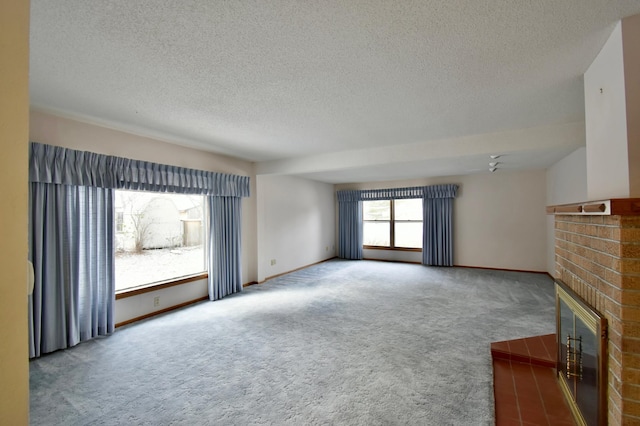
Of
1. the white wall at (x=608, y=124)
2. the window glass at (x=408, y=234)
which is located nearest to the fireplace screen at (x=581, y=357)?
the white wall at (x=608, y=124)

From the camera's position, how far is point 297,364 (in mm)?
2461

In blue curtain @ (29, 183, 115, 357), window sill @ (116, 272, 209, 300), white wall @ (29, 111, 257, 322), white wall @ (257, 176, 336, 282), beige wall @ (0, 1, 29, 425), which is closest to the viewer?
beige wall @ (0, 1, 29, 425)

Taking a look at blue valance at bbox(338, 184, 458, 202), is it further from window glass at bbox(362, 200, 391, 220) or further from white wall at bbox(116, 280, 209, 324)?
white wall at bbox(116, 280, 209, 324)

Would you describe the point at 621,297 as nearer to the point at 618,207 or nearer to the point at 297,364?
the point at 618,207

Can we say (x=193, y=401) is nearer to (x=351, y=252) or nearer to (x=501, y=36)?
(x=501, y=36)

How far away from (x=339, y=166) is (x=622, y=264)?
3.53 meters

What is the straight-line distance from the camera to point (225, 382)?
2.22 metres

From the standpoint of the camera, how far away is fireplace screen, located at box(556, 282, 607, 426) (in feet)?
4.45

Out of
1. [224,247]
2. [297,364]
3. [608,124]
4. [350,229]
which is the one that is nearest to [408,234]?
[350,229]

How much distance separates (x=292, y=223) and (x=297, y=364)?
3986mm

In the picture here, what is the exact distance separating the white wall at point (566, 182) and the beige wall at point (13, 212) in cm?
488

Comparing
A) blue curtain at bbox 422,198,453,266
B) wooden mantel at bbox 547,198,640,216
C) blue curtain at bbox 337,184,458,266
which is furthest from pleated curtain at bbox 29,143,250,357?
blue curtain at bbox 422,198,453,266

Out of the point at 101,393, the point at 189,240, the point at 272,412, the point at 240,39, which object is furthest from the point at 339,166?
the point at 101,393

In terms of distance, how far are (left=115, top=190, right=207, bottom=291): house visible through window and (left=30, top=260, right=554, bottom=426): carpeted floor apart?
0.60m
